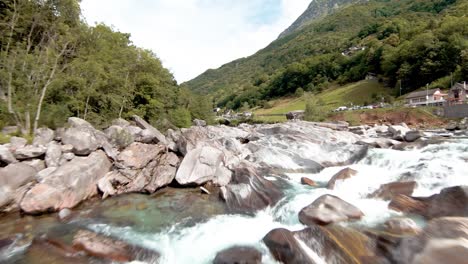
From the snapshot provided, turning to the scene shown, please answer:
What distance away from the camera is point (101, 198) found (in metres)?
13.1

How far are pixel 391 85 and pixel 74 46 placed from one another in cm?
9201

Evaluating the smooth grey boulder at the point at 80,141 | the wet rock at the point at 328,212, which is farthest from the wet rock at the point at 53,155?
the wet rock at the point at 328,212

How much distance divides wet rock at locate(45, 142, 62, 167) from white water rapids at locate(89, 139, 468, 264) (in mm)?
5304

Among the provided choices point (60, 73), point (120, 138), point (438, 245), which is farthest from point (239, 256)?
point (60, 73)

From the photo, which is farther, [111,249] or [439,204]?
[439,204]

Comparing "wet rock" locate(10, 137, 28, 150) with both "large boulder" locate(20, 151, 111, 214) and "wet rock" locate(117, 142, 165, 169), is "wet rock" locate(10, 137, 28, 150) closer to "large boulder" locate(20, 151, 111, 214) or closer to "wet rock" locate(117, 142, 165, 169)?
"large boulder" locate(20, 151, 111, 214)

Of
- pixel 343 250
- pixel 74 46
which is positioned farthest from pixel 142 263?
pixel 74 46

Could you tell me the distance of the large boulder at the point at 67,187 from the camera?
35.9 ft

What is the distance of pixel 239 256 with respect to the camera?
25.2 ft

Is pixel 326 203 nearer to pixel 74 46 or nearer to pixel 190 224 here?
pixel 190 224

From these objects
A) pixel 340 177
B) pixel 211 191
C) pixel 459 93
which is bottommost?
pixel 459 93

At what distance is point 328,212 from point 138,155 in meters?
11.8

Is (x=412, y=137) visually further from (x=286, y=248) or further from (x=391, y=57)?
(x=391, y=57)

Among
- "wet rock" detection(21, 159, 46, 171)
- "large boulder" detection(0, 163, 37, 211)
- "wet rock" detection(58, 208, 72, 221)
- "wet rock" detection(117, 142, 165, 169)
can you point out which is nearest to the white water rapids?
"wet rock" detection(58, 208, 72, 221)
